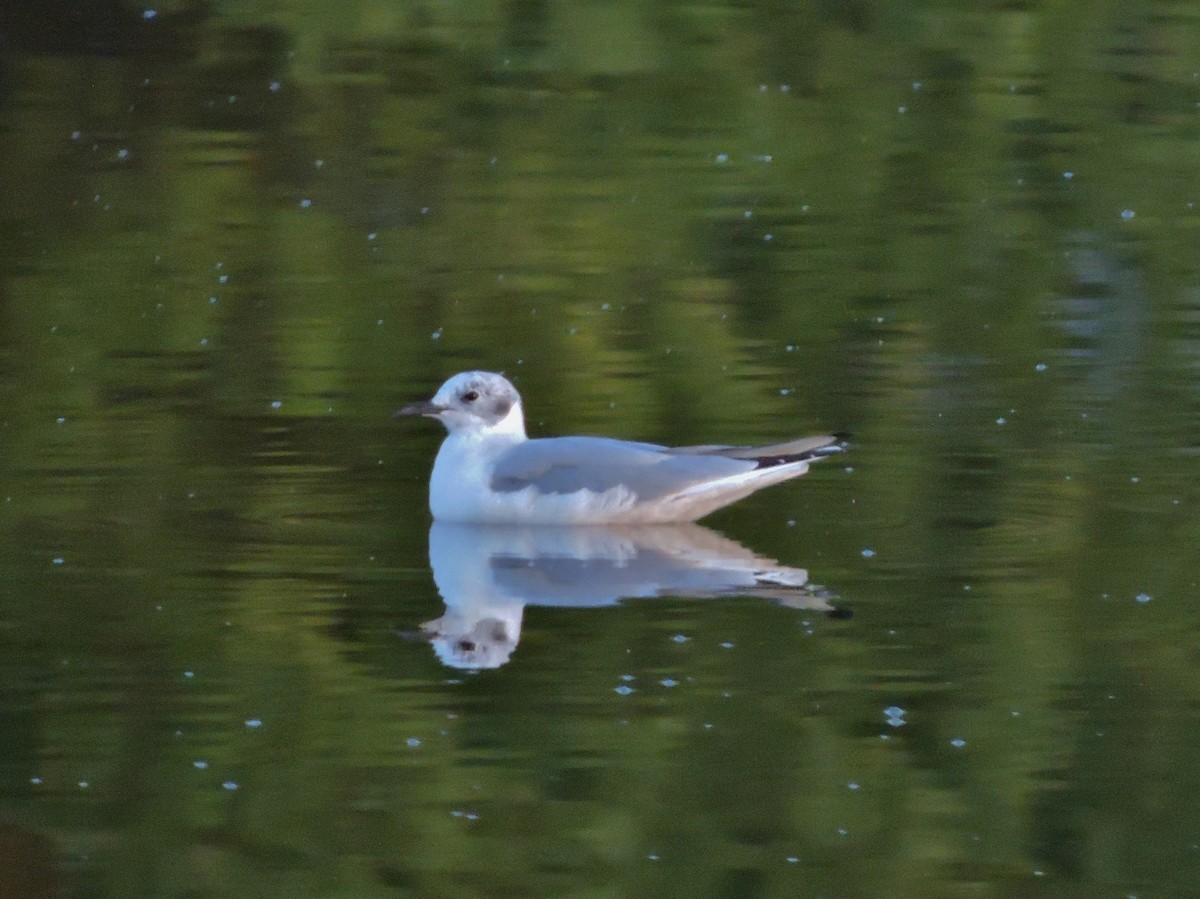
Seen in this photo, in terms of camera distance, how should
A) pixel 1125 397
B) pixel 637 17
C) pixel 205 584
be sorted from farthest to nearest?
pixel 637 17 → pixel 1125 397 → pixel 205 584

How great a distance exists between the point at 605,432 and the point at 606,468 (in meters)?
1.38

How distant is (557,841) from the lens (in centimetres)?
440

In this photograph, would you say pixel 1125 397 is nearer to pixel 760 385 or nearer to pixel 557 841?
pixel 760 385

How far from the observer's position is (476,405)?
710 centimetres

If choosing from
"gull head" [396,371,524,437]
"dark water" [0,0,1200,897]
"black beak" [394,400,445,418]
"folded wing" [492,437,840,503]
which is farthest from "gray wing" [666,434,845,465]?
"black beak" [394,400,445,418]

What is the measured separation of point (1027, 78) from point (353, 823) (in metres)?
9.01

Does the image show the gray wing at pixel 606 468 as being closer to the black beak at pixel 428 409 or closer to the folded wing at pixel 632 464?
the folded wing at pixel 632 464

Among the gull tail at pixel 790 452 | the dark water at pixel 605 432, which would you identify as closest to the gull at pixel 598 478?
the gull tail at pixel 790 452

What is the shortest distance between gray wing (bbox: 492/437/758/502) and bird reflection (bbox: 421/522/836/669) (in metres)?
0.15

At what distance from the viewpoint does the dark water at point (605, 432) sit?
4566 millimetres

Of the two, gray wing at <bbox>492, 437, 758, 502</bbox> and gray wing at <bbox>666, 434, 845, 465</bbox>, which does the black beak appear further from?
gray wing at <bbox>666, 434, 845, 465</bbox>

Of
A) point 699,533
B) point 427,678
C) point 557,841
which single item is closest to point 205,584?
point 427,678

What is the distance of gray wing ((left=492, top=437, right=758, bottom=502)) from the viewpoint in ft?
22.0

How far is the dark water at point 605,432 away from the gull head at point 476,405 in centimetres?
35
